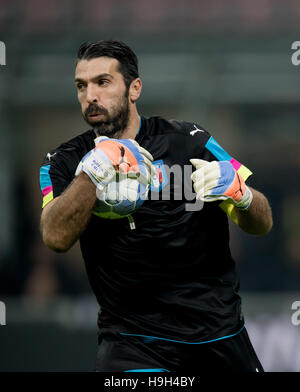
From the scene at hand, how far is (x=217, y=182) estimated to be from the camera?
3.92 m

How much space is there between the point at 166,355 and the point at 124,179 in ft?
3.42

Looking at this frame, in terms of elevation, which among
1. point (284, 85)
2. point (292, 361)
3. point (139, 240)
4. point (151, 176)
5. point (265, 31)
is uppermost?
point (265, 31)

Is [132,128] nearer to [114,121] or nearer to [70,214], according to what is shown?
[114,121]

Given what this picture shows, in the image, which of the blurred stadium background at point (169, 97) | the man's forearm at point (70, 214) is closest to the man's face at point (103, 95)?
the man's forearm at point (70, 214)

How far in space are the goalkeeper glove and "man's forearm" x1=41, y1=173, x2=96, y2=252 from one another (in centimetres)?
58

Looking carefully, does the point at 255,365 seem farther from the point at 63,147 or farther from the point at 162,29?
the point at 162,29

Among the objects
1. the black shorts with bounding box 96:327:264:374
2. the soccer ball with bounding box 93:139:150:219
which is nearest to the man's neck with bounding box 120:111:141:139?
the soccer ball with bounding box 93:139:150:219

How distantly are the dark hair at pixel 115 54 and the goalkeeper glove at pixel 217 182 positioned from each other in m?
0.74

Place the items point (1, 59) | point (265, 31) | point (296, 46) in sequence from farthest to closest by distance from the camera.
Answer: point (265, 31)
point (296, 46)
point (1, 59)

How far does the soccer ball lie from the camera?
12.4ft

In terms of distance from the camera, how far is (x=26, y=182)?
490 inches

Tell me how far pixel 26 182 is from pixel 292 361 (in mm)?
6070

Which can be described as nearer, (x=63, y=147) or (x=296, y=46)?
(x=63, y=147)
